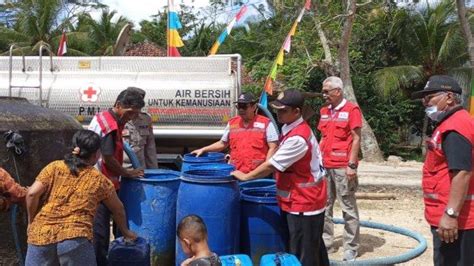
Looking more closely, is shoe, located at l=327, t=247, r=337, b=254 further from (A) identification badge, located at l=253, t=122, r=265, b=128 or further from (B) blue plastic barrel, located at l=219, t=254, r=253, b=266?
(B) blue plastic barrel, located at l=219, t=254, r=253, b=266

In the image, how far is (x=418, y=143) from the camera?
22.7 metres

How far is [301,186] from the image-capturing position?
436 cm

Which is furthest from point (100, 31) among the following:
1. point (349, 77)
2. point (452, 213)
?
point (452, 213)

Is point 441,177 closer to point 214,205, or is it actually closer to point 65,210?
point 214,205

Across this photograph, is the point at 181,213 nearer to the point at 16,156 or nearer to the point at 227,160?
the point at 16,156

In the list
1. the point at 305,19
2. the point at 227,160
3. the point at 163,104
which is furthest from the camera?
the point at 305,19

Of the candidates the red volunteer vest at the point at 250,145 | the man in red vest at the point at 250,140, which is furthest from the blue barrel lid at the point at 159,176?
the red volunteer vest at the point at 250,145

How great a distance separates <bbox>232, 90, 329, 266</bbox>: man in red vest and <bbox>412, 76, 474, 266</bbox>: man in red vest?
823 mm

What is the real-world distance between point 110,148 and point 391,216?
5565 mm

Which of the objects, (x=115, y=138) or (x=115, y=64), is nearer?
(x=115, y=138)

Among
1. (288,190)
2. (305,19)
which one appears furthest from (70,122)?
(305,19)

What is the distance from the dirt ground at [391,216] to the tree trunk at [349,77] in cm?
270

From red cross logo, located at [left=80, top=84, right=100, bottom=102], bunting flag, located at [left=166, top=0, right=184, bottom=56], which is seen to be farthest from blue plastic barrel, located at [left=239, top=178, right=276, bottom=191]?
bunting flag, located at [left=166, top=0, right=184, bottom=56]

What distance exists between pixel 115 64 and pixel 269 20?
15.0 m
